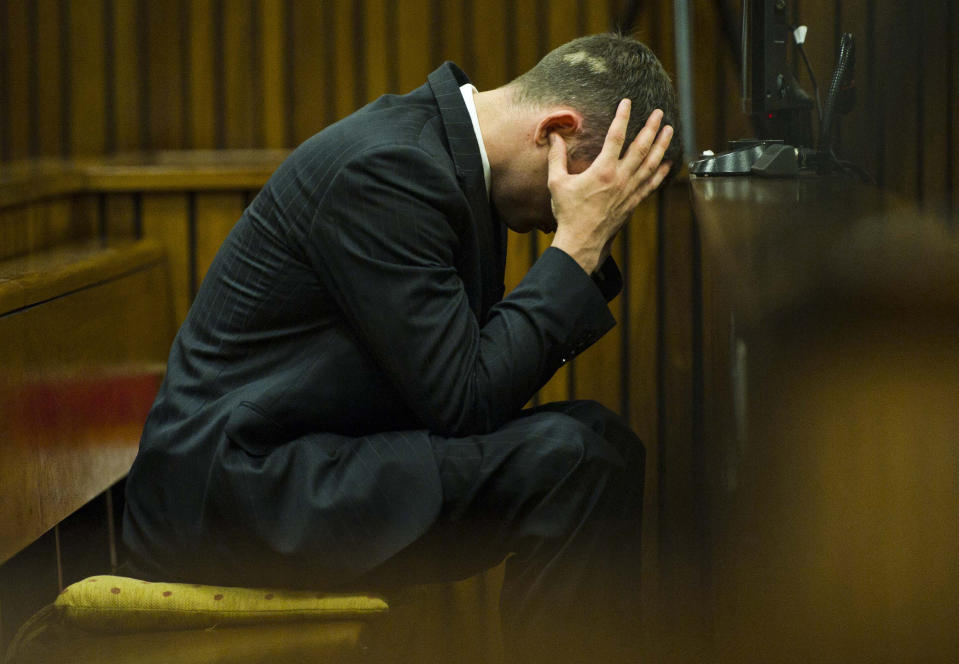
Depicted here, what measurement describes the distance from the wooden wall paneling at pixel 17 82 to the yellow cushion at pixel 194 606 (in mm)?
1192

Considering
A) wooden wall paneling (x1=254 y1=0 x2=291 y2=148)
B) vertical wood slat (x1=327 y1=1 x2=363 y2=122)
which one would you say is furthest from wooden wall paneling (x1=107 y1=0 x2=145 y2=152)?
vertical wood slat (x1=327 y1=1 x2=363 y2=122)

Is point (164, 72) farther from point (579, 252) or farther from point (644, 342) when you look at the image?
point (579, 252)

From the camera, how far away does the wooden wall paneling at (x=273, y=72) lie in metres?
2.00

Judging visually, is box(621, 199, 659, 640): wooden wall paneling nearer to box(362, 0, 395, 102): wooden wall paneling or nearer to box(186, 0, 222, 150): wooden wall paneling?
box(362, 0, 395, 102): wooden wall paneling

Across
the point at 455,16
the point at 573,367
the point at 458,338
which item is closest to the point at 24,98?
the point at 455,16

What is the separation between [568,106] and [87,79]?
119cm

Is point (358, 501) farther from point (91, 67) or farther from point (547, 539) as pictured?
point (91, 67)

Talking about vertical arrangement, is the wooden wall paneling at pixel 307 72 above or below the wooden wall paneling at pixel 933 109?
above

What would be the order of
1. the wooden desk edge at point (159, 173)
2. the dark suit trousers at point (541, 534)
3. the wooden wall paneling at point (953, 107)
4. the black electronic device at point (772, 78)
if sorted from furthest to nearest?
the wooden desk edge at point (159, 173) → the dark suit trousers at point (541, 534) → the black electronic device at point (772, 78) → the wooden wall paneling at point (953, 107)

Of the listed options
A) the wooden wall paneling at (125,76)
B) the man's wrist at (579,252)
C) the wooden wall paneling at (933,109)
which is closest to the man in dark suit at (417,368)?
the man's wrist at (579,252)

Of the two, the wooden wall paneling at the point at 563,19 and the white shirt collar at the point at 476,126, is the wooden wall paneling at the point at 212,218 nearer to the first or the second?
the wooden wall paneling at the point at 563,19

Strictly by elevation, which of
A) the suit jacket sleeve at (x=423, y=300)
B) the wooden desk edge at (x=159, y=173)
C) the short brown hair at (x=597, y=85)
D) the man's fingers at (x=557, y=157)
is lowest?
the suit jacket sleeve at (x=423, y=300)

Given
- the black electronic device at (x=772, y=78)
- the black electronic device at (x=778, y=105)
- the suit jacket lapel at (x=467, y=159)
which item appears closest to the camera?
the black electronic device at (x=778, y=105)

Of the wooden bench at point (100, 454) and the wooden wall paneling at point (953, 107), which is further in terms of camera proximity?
the wooden bench at point (100, 454)
